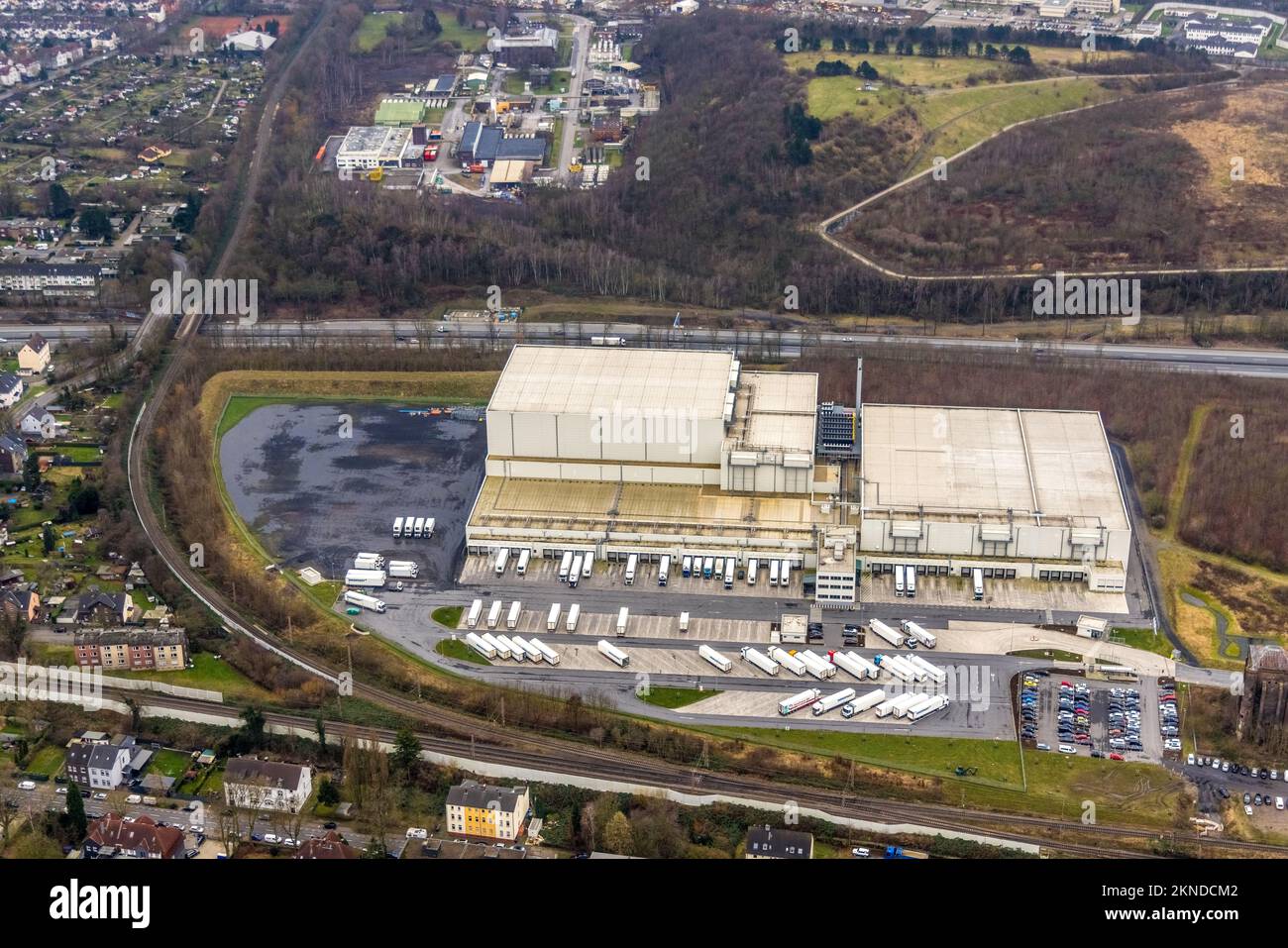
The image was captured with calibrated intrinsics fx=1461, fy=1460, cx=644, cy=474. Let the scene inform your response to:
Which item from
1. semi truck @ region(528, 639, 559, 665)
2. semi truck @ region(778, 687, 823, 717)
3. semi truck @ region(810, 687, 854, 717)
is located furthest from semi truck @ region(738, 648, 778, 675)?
semi truck @ region(528, 639, 559, 665)

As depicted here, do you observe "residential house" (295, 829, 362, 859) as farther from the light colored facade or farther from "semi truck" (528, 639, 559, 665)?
the light colored facade

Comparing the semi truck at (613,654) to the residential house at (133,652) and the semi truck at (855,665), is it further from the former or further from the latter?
the residential house at (133,652)

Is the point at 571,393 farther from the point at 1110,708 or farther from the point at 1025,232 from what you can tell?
the point at 1025,232

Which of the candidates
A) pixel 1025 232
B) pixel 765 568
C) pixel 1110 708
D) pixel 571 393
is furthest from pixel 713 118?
pixel 1110 708

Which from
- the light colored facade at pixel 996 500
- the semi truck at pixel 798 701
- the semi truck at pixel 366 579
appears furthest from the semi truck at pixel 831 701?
the semi truck at pixel 366 579

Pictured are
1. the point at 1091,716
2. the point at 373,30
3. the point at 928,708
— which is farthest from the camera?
the point at 373,30

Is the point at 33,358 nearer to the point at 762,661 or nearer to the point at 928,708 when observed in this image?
the point at 762,661

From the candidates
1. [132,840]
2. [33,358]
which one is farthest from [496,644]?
[33,358]
